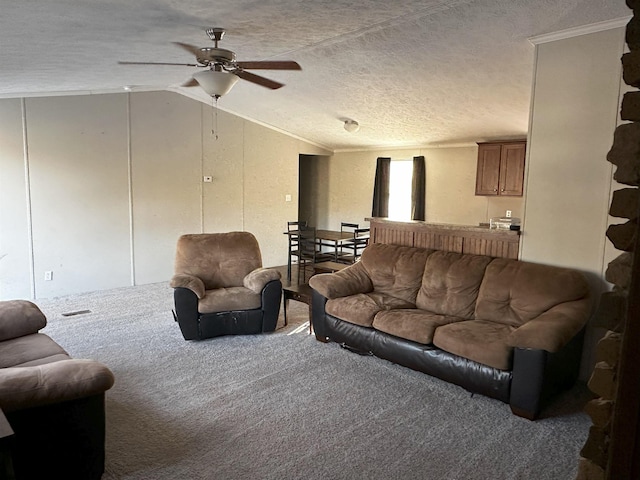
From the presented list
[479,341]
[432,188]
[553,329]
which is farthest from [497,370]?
[432,188]

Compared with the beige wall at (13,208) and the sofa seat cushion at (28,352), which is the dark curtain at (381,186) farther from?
the sofa seat cushion at (28,352)

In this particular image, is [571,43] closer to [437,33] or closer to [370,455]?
[437,33]

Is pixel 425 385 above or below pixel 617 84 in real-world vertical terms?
below

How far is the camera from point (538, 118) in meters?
3.56

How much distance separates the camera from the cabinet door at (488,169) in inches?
Result: 253

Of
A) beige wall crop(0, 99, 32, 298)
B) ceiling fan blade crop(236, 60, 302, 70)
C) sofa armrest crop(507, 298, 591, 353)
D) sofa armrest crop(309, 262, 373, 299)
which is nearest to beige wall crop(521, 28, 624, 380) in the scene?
sofa armrest crop(507, 298, 591, 353)

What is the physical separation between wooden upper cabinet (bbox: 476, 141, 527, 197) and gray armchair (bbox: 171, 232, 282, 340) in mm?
3658

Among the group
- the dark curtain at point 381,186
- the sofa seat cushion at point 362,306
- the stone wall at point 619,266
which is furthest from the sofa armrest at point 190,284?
the dark curtain at point 381,186

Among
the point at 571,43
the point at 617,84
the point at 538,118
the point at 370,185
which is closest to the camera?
the point at 617,84

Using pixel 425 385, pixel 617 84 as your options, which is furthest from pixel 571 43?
pixel 425 385

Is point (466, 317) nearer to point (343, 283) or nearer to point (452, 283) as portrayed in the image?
point (452, 283)

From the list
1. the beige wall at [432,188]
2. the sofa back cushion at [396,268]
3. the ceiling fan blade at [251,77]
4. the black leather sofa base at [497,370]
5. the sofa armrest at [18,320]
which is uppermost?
the ceiling fan blade at [251,77]

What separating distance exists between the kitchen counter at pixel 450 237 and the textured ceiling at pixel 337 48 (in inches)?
59.9

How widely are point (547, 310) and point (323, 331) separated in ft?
6.08
